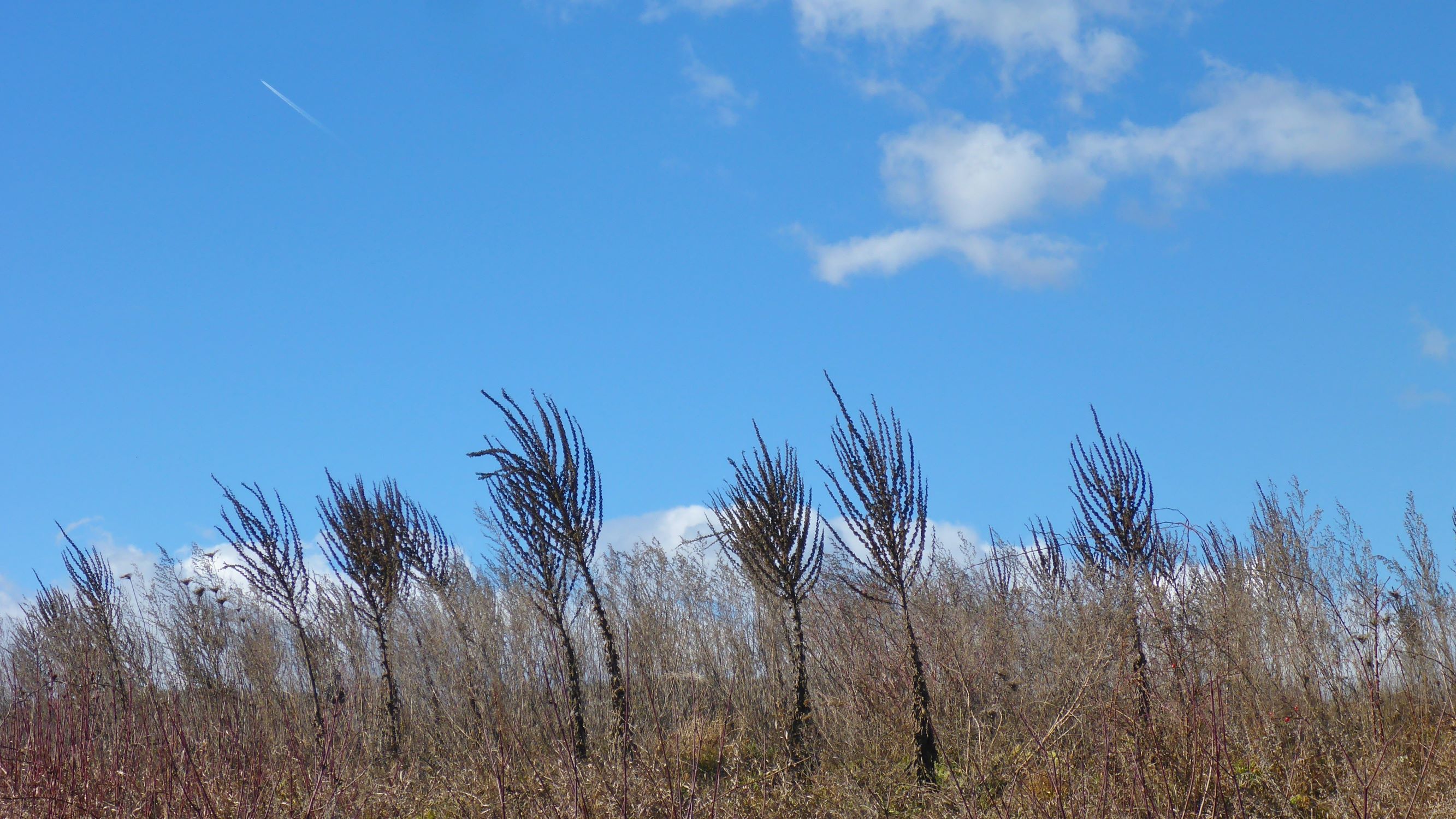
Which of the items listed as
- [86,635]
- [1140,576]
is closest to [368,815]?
[1140,576]

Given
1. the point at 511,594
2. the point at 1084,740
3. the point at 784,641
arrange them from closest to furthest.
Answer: the point at 1084,740 → the point at 784,641 → the point at 511,594

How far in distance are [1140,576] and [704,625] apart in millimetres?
6640

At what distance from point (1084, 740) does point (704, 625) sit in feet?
26.0

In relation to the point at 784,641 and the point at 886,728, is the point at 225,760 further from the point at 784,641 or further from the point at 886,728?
the point at 784,641

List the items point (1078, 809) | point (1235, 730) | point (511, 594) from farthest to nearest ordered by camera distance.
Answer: point (511, 594) < point (1235, 730) < point (1078, 809)

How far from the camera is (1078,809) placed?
554 cm

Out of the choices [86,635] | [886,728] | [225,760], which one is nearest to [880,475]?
[886,728]

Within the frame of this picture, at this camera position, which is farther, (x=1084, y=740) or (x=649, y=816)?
(x=1084, y=740)

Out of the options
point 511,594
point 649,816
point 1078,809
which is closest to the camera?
point 1078,809

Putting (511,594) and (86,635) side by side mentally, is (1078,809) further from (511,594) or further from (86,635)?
(86,635)

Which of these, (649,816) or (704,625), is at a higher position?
(704,625)

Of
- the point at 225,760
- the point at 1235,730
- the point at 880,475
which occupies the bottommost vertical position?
the point at 1235,730

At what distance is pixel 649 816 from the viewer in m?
7.62

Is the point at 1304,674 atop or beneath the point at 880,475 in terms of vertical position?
beneath
